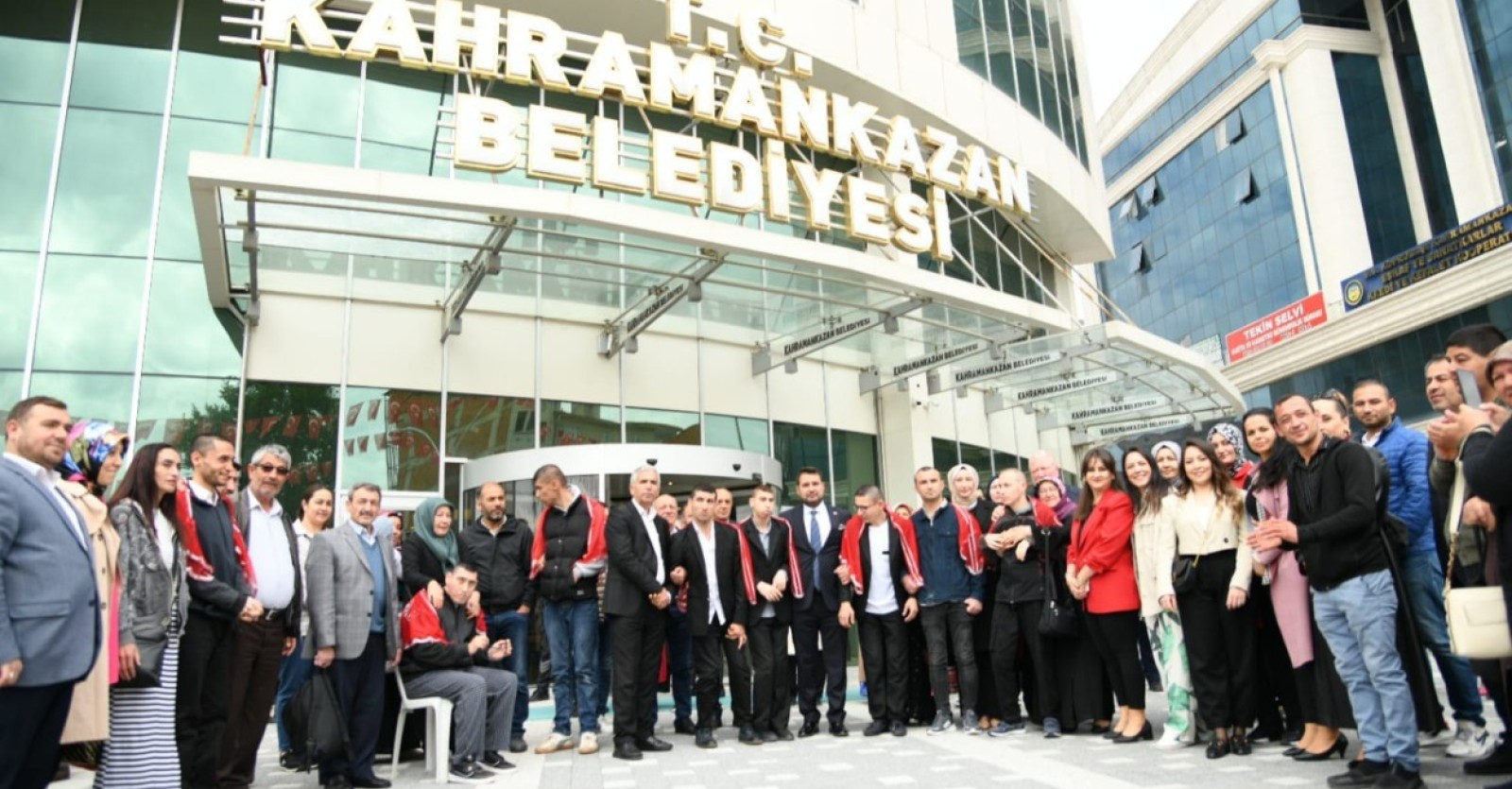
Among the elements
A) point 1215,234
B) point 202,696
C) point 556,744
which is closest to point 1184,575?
point 556,744

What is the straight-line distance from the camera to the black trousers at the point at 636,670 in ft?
20.7

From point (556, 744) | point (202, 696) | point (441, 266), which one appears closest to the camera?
point (202, 696)

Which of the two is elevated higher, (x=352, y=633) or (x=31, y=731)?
(x=352, y=633)

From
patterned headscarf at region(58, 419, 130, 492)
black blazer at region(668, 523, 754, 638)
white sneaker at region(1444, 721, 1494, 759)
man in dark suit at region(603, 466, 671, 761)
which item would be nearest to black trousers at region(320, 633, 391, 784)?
man in dark suit at region(603, 466, 671, 761)

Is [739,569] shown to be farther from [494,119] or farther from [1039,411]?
[1039,411]

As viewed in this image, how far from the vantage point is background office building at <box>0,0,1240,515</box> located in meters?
10.2

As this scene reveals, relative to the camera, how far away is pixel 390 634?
19.0 ft

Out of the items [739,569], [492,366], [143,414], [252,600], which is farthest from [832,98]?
[252,600]

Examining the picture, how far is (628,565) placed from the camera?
6516mm

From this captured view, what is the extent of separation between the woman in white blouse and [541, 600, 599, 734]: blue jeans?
380 cm

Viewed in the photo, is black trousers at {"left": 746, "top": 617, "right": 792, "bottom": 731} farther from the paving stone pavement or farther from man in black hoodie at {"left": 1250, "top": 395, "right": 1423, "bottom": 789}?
man in black hoodie at {"left": 1250, "top": 395, "right": 1423, "bottom": 789}

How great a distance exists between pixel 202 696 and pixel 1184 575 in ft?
17.7

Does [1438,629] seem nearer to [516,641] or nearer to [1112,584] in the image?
[1112,584]

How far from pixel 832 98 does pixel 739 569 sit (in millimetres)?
7950
